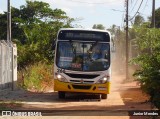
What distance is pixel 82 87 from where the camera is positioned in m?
19.3

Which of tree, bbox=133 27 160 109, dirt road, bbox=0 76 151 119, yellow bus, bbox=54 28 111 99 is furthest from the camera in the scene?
yellow bus, bbox=54 28 111 99

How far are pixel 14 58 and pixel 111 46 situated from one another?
23.2 ft

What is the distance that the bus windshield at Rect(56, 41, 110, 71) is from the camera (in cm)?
1928

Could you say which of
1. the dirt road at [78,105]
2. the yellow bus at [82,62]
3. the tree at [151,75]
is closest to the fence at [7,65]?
the dirt road at [78,105]

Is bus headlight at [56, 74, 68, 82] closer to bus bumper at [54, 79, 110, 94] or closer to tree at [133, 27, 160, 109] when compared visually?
bus bumper at [54, 79, 110, 94]

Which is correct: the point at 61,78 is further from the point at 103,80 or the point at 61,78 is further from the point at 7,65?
the point at 7,65

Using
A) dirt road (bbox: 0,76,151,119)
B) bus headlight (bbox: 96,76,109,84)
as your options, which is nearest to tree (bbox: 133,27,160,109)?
dirt road (bbox: 0,76,151,119)

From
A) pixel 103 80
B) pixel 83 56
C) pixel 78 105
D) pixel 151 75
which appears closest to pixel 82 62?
pixel 83 56

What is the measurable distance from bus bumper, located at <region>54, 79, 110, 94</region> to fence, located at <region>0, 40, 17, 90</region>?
Answer: 427 cm

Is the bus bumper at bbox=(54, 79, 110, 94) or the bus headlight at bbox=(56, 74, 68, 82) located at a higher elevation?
the bus headlight at bbox=(56, 74, 68, 82)

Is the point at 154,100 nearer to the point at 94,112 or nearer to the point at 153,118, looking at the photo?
the point at 153,118

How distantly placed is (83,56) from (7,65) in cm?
579

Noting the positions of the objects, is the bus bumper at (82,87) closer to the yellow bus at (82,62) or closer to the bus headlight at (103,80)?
the yellow bus at (82,62)

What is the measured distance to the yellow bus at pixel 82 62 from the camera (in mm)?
19219
